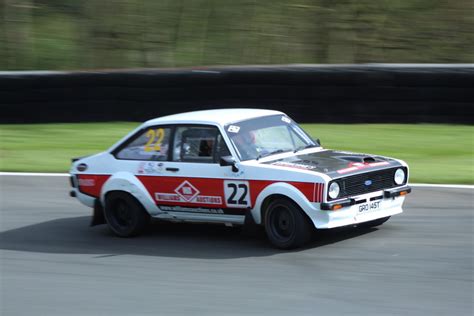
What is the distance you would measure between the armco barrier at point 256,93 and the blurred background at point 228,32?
2148 millimetres

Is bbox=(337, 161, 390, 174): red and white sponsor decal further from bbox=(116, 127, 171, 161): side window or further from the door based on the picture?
bbox=(116, 127, 171, 161): side window

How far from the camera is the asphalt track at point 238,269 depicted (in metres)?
6.36

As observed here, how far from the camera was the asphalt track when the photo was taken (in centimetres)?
636

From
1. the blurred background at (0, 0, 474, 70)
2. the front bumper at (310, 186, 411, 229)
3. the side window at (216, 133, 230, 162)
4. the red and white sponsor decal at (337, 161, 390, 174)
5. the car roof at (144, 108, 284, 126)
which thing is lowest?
the front bumper at (310, 186, 411, 229)

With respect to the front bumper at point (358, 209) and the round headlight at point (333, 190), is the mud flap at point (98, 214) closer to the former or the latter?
the front bumper at point (358, 209)

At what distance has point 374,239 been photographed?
8.24 metres

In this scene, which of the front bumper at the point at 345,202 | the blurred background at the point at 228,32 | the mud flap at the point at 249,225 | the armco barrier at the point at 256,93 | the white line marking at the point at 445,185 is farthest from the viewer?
the blurred background at the point at 228,32

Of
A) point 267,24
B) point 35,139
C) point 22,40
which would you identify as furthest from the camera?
point 22,40

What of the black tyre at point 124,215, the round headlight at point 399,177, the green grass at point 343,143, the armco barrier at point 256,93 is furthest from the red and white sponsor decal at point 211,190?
the armco barrier at point 256,93

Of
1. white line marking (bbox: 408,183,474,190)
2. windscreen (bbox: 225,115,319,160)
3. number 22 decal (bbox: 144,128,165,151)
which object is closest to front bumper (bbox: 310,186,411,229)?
windscreen (bbox: 225,115,319,160)

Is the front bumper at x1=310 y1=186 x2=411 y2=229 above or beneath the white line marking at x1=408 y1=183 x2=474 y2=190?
above

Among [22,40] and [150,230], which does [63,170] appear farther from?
[22,40]

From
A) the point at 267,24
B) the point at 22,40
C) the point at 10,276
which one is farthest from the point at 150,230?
the point at 22,40

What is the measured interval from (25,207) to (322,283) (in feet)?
17.3
